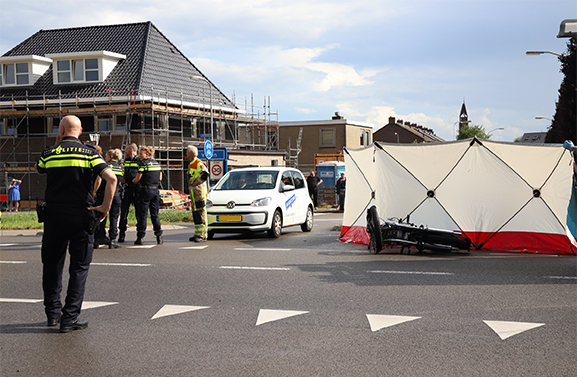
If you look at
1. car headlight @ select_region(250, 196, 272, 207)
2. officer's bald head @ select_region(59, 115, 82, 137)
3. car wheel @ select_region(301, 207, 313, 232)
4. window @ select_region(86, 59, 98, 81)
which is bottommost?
car wheel @ select_region(301, 207, 313, 232)

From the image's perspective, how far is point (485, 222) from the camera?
1244 centimetres

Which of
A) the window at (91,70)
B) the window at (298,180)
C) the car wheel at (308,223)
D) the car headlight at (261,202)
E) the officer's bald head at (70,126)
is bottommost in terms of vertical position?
the car wheel at (308,223)

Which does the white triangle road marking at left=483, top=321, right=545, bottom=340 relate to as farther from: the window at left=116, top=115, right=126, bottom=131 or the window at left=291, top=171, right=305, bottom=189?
the window at left=116, top=115, right=126, bottom=131

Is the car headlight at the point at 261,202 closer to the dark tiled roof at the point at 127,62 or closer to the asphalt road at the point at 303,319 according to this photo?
the asphalt road at the point at 303,319

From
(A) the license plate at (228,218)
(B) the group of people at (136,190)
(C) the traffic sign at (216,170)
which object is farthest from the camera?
(C) the traffic sign at (216,170)

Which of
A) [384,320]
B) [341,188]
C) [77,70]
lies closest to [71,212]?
[384,320]

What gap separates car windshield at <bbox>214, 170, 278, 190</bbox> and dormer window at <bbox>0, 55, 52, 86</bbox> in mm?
27750

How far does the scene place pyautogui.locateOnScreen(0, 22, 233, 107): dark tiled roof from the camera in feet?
121

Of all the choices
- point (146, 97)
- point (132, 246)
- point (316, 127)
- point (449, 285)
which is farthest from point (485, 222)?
point (316, 127)

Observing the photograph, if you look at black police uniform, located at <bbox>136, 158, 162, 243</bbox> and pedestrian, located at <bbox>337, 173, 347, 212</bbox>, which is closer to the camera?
black police uniform, located at <bbox>136, 158, 162, 243</bbox>

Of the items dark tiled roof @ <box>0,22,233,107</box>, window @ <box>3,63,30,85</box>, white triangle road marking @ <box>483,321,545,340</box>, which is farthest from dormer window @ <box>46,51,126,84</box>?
white triangle road marking @ <box>483,321,545,340</box>

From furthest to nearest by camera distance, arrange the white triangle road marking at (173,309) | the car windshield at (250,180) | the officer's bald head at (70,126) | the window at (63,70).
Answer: the window at (63,70)
the car windshield at (250,180)
the white triangle road marking at (173,309)
the officer's bald head at (70,126)

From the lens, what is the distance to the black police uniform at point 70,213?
5762 millimetres

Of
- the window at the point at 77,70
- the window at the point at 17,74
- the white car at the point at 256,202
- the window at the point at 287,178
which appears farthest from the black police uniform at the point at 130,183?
the window at the point at 17,74
